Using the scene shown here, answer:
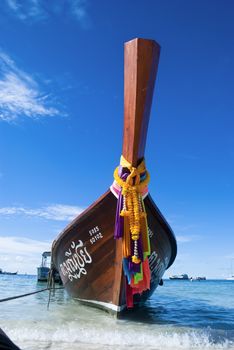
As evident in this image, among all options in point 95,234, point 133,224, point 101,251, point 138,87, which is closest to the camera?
point 138,87

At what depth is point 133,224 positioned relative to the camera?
551 cm

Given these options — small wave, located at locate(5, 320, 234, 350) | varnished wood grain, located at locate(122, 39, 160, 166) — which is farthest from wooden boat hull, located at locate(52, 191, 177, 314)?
varnished wood grain, located at locate(122, 39, 160, 166)

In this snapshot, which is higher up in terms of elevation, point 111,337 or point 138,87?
point 138,87

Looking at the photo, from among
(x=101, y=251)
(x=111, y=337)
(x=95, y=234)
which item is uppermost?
(x=95, y=234)

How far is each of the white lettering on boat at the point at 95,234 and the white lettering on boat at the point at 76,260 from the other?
351mm

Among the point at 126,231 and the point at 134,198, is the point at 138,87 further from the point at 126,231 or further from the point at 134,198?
the point at 126,231

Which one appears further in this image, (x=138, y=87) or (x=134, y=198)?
(x=134, y=198)

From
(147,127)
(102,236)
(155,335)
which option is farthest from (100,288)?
(147,127)

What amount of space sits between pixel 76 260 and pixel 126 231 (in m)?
2.46

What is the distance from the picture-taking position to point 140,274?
5.70 metres

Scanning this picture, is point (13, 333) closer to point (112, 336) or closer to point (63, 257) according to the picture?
point (112, 336)

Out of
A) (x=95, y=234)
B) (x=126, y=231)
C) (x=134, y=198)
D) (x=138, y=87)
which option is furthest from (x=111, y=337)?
(x=138, y=87)

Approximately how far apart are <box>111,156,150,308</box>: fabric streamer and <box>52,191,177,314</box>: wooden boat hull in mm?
763

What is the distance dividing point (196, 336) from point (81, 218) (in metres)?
3.09
